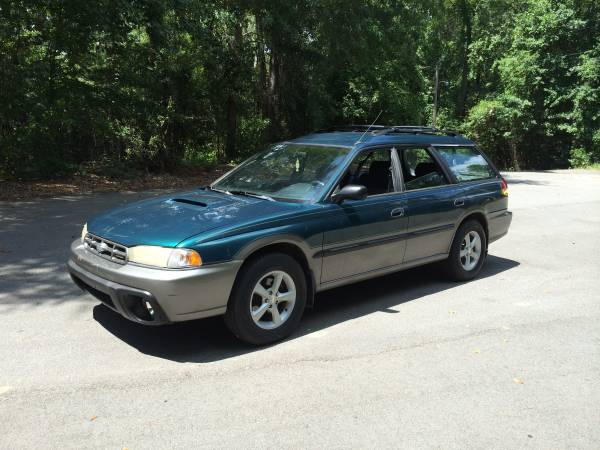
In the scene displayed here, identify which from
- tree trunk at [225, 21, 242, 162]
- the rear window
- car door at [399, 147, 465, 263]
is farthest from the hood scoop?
tree trunk at [225, 21, 242, 162]

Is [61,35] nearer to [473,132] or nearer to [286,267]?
[286,267]

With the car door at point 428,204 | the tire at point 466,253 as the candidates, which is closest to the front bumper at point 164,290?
the car door at point 428,204

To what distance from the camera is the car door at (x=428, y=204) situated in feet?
18.3

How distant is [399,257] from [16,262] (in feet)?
14.5

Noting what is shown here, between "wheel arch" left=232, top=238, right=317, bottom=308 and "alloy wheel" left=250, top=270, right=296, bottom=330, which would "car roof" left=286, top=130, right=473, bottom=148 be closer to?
"wheel arch" left=232, top=238, right=317, bottom=308

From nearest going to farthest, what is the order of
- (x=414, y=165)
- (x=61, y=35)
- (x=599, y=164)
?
(x=414, y=165) → (x=61, y=35) → (x=599, y=164)

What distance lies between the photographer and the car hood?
162 inches

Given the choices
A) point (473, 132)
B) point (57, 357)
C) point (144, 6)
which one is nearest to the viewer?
point (57, 357)

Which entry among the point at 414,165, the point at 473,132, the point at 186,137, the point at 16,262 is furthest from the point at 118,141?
the point at 473,132

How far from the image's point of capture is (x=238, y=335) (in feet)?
13.9

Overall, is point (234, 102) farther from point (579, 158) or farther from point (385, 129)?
point (579, 158)

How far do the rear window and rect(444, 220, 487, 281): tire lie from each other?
1.82ft

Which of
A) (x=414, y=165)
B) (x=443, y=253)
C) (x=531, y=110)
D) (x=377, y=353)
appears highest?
(x=531, y=110)

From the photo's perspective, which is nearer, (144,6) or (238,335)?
(238,335)
